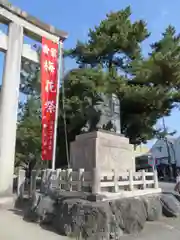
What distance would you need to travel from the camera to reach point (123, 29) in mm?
13891

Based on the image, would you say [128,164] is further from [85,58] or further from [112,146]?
[85,58]

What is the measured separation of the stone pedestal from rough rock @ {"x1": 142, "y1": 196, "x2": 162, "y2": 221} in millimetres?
1249

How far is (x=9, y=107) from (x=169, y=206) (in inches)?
234

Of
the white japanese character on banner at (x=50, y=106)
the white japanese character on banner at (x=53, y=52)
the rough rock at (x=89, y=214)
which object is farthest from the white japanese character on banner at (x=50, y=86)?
the rough rock at (x=89, y=214)

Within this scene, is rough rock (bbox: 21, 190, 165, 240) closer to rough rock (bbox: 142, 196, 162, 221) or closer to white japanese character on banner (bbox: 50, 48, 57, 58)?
rough rock (bbox: 142, 196, 162, 221)

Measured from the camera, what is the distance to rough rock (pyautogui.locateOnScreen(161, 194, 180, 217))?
21.5 ft

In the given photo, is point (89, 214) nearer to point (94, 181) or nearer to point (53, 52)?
→ point (94, 181)

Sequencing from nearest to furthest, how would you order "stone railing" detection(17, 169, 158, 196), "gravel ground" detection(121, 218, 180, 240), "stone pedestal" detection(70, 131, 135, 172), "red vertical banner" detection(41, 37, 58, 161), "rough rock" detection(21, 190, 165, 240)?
"rough rock" detection(21, 190, 165, 240), "gravel ground" detection(121, 218, 180, 240), "stone railing" detection(17, 169, 158, 196), "stone pedestal" detection(70, 131, 135, 172), "red vertical banner" detection(41, 37, 58, 161)

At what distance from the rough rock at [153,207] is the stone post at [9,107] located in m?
4.52

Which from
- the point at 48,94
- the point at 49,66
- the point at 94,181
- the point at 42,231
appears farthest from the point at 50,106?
the point at 42,231

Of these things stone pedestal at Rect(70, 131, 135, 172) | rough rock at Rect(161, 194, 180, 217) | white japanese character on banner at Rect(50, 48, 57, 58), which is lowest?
rough rock at Rect(161, 194, 180, 217)

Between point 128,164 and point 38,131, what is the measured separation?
290 inches

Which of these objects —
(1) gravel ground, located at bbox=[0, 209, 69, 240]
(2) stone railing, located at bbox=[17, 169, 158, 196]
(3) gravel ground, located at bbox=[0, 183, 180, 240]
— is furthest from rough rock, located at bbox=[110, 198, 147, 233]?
(1) gravel ground, located at bbox=[0, 209, 69, 240]

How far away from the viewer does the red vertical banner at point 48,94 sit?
8.58 m
